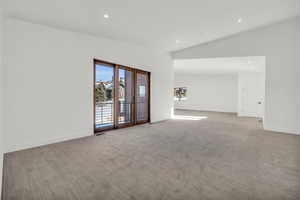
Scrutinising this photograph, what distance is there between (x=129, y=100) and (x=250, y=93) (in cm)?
739

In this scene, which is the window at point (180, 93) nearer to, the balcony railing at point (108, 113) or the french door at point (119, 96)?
the french door at point (119, 96)

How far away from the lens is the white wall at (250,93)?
9812 mm

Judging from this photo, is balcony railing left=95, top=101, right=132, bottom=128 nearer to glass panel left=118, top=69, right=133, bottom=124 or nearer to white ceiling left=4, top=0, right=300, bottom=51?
glass panel left=118, top=69, right=133, bottom=124

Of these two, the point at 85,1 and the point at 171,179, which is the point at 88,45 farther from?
the point at 171,179

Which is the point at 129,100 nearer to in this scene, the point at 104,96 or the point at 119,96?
the point at 119,96

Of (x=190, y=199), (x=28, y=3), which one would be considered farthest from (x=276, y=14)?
(x=28, y=3)

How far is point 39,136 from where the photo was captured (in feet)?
13.1

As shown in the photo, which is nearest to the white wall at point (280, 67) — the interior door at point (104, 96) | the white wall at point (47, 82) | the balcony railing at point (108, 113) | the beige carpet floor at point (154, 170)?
the beige carpet floor at point (154, 170)

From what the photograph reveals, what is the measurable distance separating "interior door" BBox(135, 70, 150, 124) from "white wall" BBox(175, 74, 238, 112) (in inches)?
276

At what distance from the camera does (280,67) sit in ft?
19.2

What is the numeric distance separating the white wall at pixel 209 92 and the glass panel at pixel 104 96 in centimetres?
892

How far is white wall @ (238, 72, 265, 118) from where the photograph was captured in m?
9.81

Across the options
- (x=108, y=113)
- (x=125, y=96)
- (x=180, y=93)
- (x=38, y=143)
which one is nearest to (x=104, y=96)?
(x=108, y=113)

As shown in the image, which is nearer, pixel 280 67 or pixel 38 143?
pixel 38 143
